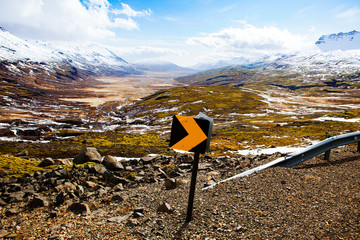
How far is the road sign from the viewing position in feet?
22.1

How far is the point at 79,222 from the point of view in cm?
885

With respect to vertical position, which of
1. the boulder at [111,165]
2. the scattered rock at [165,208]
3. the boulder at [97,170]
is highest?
the scattered rock at [165,208]

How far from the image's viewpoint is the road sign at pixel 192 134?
673 centimetres

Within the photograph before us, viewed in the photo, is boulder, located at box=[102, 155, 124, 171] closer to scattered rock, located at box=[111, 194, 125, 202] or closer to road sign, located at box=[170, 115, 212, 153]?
scattered rock, located at box=[111, 194, 125, 202]

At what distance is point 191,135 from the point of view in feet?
22.3

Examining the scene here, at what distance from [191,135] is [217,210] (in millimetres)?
3621

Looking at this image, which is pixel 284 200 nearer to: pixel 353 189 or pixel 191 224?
pixel 353 189

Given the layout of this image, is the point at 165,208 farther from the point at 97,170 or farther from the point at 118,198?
the point at 97,170

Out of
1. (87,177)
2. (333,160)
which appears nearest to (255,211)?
(333,160)

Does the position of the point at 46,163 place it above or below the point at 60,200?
below

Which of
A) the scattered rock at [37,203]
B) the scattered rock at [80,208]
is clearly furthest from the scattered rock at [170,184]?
the scattered rock at [37,203]

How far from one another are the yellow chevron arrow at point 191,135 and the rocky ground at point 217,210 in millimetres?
3121

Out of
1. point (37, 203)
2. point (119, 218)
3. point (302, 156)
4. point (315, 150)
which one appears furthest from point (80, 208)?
point (315, 150)

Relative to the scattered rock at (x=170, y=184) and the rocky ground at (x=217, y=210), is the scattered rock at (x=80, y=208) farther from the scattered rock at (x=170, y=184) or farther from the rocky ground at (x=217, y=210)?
the scattered rock at (x=170, y=184)
